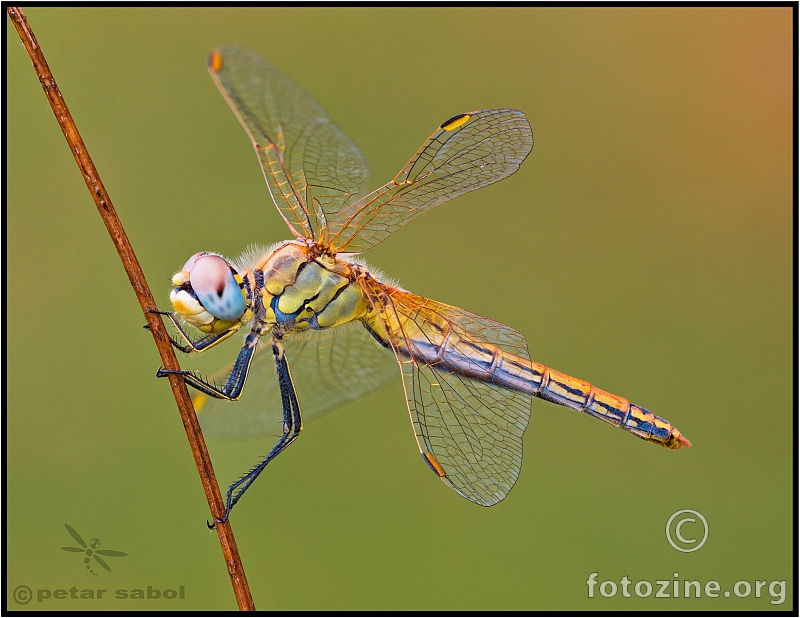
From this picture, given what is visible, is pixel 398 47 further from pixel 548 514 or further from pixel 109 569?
pixel 109 569

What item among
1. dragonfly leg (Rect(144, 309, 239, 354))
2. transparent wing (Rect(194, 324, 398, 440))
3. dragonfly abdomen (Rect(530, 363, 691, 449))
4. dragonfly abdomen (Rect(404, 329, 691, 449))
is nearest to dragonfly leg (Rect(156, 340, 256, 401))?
dragonfly leg (Rect(144, 309, 239, 354))

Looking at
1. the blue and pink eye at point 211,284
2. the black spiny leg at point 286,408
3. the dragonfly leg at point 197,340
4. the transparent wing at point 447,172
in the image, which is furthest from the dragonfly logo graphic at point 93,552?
the transparent wing at point 447,172

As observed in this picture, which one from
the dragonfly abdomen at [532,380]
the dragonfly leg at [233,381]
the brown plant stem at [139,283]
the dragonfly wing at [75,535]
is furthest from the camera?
the dragonfly wing at [75,535]

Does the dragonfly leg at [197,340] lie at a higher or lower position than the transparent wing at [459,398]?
higher

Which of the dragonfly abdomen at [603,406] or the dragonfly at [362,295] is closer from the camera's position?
the dragonfly at [362,295]

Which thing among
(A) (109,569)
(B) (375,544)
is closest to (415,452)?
(B) (375,544)

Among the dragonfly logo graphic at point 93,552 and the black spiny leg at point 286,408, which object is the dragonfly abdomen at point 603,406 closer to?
the black spiny leg at point 286,408

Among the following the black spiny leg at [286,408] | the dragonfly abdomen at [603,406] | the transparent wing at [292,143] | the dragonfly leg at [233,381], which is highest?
the transparent wing at [292,143]
